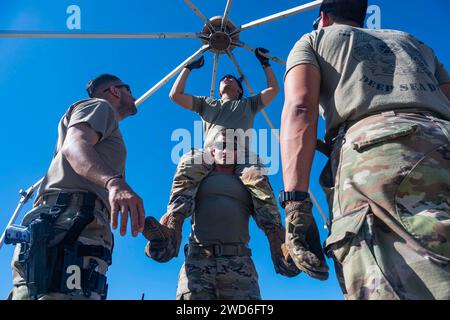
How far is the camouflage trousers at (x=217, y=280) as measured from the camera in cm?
483

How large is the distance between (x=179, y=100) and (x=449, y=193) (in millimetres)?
5207

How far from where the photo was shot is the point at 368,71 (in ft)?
9.54

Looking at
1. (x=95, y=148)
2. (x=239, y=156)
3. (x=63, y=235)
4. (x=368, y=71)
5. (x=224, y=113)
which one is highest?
(x=224, y=113)

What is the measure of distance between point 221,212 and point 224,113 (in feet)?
6.22

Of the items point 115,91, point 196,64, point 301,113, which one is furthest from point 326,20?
point 196,64

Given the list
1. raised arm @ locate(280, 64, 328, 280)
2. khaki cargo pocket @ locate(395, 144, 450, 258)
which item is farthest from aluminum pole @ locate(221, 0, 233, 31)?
khaki cargo pocket @ locate(395, 144, 450, 258)

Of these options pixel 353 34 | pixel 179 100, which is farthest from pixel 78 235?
pixel 179 100

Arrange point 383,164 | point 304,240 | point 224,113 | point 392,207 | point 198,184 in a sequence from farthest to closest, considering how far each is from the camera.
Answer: point 224,113
point 198,184
point 304,240
point 383,164
point 392,207

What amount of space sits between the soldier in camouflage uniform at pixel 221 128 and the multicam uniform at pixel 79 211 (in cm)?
120

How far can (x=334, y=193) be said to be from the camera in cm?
262

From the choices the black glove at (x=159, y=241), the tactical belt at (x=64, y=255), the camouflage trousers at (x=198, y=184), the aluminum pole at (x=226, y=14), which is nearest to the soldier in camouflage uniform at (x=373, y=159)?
Result: the tactical belt at (x=64, y=255)

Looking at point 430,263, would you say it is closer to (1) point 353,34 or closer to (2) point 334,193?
(2) point 334,193

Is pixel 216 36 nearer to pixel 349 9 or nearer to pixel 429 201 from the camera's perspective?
pixel 349 9

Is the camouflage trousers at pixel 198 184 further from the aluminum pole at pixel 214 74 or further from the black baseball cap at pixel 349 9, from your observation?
the aluminum pole at pixel 214 74
